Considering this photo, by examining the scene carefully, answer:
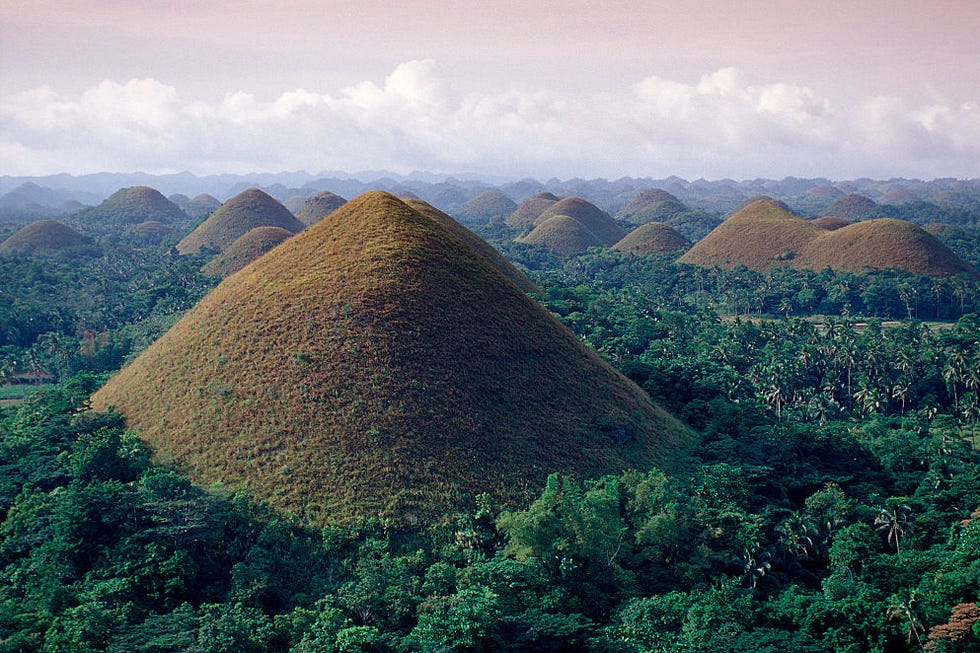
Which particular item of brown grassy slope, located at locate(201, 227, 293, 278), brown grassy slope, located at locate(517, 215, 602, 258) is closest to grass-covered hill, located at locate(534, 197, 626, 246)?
brown grassy slope, located at locate(517, 215, 602, 258)

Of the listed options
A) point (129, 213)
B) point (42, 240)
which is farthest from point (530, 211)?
point (42, 240)

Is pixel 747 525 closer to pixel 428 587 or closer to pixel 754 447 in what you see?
pixel 754 447

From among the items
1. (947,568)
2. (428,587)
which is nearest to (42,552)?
(428,587)

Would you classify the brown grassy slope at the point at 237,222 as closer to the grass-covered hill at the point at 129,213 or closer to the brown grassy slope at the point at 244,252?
the brown grassy slope at the point at 244,252

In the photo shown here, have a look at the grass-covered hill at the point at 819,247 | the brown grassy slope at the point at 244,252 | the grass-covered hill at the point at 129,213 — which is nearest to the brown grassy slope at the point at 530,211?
the grass-covered hill at the point at 819,247

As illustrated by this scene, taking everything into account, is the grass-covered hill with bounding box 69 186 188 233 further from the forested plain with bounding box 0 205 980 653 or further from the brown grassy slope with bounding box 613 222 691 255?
the forested plain with bounding box 0 205 980 653

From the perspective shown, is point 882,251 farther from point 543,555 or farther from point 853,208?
point 853,208
